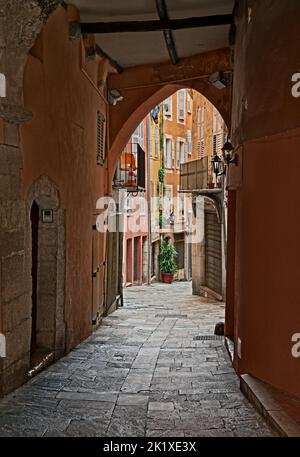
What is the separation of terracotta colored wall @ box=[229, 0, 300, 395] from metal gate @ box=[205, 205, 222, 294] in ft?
33.0

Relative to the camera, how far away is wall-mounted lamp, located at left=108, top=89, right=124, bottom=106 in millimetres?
12109

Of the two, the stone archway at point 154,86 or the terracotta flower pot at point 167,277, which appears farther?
the terracotta flower pot at point 167,277

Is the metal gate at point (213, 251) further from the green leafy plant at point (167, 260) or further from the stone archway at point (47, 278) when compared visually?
the stone archway at point (47, 278)

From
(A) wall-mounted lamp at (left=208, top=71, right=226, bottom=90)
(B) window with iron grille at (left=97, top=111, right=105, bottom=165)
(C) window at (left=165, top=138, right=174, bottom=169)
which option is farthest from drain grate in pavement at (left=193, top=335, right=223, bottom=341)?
(C) window at (left=165, top=138, right=174, bottom=169)

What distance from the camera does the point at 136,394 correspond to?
20.9 ft

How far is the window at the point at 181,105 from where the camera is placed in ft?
107

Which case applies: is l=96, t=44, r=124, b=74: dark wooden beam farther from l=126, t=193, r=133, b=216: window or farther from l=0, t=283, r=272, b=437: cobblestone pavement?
l=126, t=193, r=133, b=216: window

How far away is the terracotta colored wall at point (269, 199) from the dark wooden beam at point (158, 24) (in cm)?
207

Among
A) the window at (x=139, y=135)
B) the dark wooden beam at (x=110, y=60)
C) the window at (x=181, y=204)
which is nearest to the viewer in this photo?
the dark wooden beam at (x=110, y=60)

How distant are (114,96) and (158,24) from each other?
3177 mm

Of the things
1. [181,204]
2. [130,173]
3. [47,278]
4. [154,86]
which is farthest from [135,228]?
[47,278]

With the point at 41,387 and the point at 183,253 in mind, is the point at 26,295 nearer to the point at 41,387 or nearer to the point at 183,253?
the point at 41,387

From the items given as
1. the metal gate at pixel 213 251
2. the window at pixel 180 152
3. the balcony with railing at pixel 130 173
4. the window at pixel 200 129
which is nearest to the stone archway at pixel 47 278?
the balcony with railing at pixel 130 173

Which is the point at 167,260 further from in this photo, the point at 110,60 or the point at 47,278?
the point at 47,278
